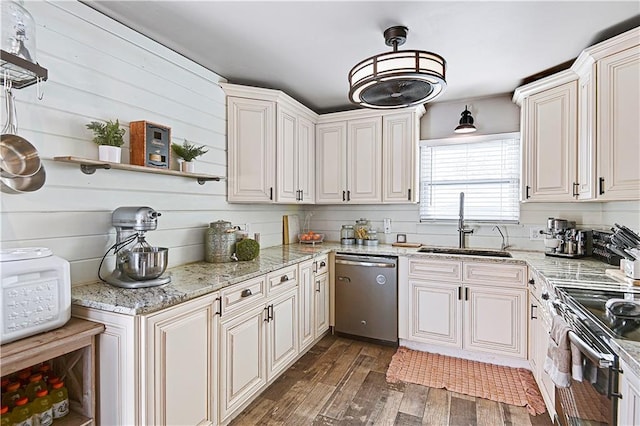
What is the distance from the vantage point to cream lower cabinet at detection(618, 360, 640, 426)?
101 cm

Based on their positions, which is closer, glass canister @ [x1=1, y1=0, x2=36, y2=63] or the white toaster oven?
the white toaster oven

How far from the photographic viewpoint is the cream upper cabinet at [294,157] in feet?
10.2

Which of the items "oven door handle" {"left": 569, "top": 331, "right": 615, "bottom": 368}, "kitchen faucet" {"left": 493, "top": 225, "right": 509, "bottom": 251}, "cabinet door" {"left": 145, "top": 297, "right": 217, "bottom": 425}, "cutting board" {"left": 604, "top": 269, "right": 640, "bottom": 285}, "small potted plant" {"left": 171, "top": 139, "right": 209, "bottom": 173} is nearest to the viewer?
"oven door handle" {"left": 569, "top": 331, "right": 615, "bottom": 368}

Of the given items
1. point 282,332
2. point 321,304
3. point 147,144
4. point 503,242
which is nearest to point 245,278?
point 282,332

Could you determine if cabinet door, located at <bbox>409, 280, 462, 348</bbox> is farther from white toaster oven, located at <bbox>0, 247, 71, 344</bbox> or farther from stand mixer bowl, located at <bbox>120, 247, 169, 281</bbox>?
white toaster oven, located at <bbox>0, 247, 71, 344</bbox>

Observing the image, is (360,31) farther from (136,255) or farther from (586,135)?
(136,255)

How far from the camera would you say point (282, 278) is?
2.58 meters

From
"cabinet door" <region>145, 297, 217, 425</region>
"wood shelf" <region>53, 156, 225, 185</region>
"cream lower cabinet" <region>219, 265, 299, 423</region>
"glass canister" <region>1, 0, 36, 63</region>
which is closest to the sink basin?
"cream lower cabinet" <region>219, 265, 299, 423</region>

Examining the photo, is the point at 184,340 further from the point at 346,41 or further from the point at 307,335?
the point at 346,41

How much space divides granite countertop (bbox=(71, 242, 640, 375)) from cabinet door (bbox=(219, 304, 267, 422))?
0.91ft

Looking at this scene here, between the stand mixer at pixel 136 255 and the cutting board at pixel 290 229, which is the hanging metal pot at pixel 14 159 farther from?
the cutting board at pixel 290 229

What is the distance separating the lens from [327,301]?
11.2 ft

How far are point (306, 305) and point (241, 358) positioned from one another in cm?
93

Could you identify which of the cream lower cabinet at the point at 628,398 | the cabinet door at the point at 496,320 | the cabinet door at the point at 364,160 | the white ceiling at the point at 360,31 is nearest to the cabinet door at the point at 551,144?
the white ceiling at the point at 360,31
